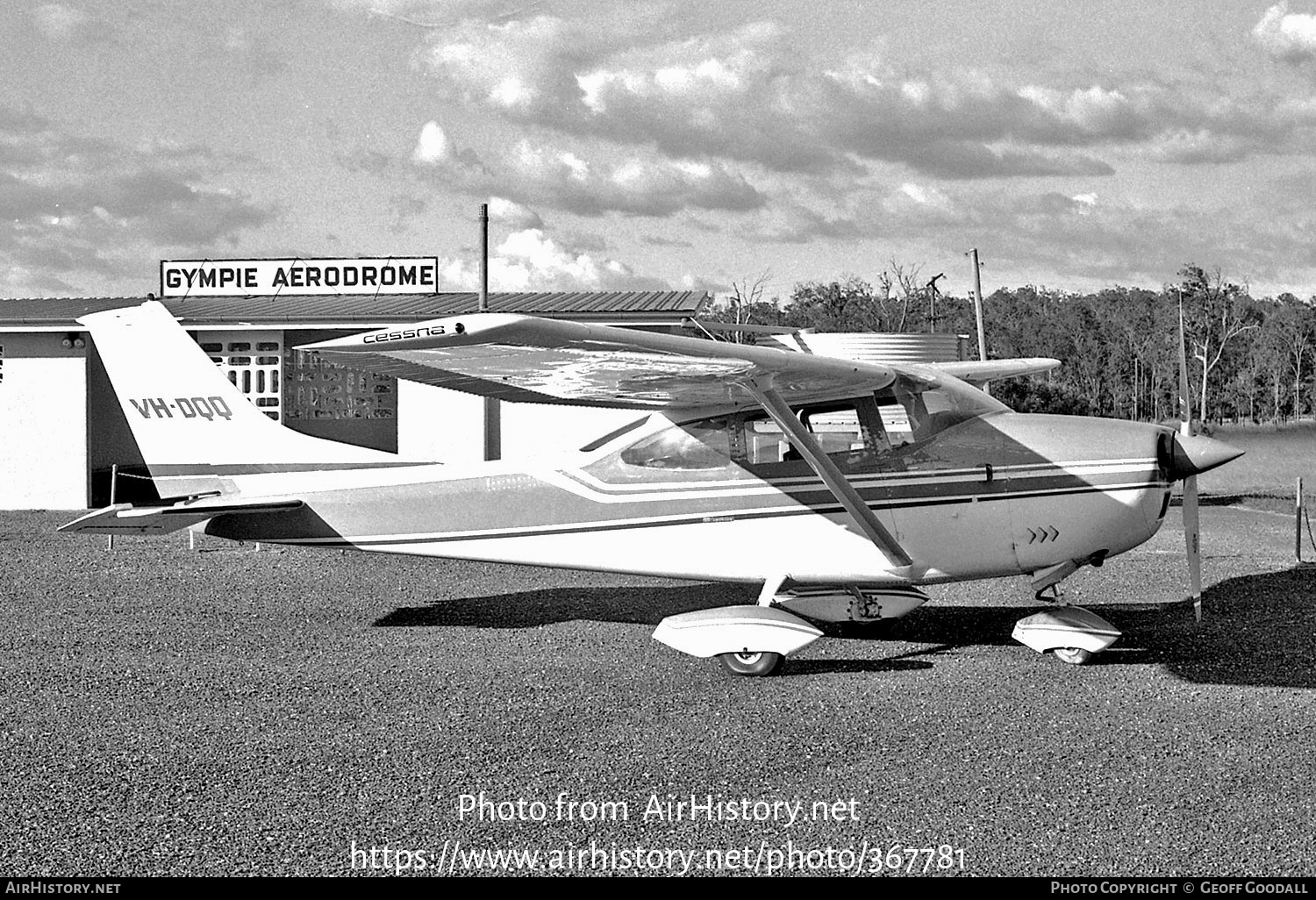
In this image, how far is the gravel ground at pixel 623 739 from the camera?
4.43m

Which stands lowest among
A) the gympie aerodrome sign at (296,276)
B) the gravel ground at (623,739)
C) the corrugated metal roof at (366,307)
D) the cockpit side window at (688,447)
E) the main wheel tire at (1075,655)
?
the gravel ground at (623,739)

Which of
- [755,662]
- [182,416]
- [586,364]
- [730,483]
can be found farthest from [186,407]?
[755,662]

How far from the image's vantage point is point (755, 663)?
754 centimetres

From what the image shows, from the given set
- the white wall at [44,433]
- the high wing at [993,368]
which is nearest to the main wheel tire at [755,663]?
the high wing at [993,368]

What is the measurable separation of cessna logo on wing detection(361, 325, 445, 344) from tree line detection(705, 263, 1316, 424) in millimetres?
56418

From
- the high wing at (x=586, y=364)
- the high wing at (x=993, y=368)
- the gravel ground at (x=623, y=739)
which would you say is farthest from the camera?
the high wing at (x=993, y=368)

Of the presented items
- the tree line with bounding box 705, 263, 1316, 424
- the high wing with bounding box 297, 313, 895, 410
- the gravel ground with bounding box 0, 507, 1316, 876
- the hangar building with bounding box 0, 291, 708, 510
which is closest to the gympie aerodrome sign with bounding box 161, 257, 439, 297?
the hangar building with bounding box 0, 291, 708, 510

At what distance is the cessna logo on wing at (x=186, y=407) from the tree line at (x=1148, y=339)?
52.7m

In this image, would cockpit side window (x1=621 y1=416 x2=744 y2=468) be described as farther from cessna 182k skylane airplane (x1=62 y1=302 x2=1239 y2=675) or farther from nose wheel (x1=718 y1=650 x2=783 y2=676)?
nose wheel (x1=718 y1=650 x2=783 y2=676)

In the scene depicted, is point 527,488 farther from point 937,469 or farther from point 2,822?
point 2,822

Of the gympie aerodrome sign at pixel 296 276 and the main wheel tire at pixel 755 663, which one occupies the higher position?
the gympie aerodrome sign at pixel 296 276

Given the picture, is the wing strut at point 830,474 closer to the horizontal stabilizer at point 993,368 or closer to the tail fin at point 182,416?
the horizontal stabilizer at point 993,368

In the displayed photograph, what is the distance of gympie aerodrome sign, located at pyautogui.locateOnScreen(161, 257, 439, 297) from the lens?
25.3 meters

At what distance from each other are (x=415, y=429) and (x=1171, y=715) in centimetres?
1647
